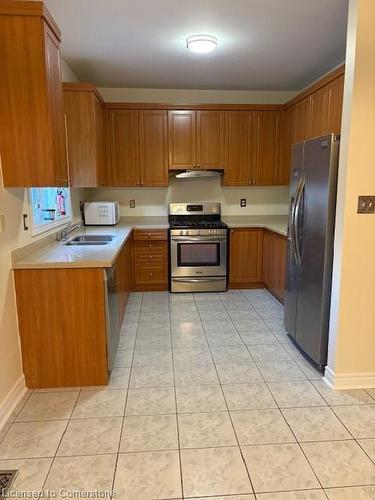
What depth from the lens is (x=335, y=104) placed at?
3.24 meters

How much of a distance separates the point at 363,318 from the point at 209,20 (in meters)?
2.50

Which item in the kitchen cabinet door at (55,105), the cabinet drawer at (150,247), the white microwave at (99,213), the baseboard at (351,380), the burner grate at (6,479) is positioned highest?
the kitchen cabinet door at (55,105)

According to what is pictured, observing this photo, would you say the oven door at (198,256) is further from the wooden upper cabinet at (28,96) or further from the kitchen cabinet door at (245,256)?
the wooden upper cabinet at (28,96)

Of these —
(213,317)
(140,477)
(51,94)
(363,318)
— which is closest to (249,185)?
(213,317)

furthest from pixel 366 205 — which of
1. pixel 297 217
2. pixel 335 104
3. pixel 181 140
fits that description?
pixel 181 140

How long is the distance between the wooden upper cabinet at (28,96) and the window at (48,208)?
1.84 ft

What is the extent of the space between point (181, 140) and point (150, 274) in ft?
5.92

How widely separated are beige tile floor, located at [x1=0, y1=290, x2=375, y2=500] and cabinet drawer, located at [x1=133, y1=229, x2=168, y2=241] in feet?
5.53

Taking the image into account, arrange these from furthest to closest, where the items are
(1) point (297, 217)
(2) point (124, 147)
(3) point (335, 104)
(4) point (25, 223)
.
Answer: (2) point (124, 147)
(3) point (335, 104)
(1) point (297, 217)
(4) point (25, 223)

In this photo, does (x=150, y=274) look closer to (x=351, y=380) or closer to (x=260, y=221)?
(x=260, y=221)

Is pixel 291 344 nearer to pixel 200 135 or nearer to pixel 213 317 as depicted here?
pixel 213 317

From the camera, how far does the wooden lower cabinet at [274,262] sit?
3873mm

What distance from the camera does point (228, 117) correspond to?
4.55 m

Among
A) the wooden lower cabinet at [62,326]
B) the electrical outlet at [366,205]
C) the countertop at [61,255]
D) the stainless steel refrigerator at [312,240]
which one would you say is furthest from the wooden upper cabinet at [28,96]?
the electrical outlet at [366,205]
